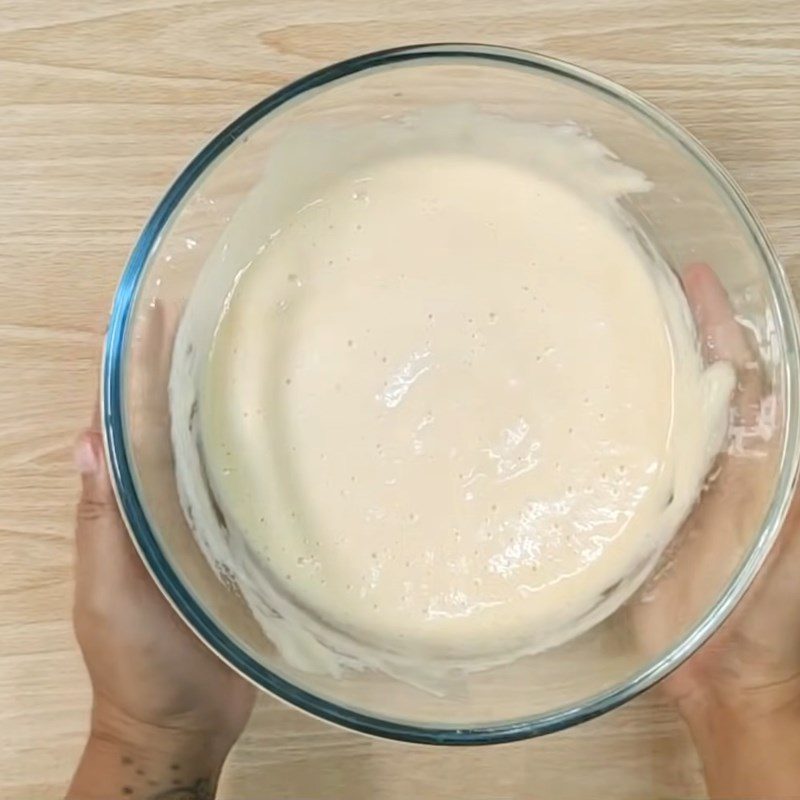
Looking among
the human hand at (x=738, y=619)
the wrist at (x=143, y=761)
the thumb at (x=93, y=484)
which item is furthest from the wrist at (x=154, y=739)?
the human hand at (x=738, y=619)

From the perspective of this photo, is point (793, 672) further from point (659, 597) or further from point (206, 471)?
point (206, 471)

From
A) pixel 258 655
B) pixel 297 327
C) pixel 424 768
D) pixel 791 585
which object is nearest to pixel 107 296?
pixel 297 327

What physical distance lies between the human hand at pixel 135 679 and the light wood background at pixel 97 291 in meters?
0.02

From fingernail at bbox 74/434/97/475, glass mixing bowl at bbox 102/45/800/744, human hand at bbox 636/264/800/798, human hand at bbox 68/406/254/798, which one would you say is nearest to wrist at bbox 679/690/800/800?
human hand at bbox 636/264/800/798

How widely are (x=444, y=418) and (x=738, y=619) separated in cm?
29

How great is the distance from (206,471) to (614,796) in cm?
35

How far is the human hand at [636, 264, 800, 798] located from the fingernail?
361 mm

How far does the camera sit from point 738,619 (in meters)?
0.78

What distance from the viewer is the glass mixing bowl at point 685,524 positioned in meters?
0.60

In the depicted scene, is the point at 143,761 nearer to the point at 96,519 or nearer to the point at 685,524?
the point at 96,519

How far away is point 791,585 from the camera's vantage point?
0.76m

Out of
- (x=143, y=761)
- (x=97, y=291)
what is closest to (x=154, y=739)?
(x=143, y=761)

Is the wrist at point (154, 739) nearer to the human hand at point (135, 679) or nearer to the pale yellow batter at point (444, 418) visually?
the human hand at point (135, 679)

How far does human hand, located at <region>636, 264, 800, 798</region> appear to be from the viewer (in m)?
0.65
